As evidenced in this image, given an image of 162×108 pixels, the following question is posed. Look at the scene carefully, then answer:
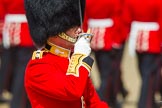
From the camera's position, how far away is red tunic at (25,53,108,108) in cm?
369

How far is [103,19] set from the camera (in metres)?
7.12

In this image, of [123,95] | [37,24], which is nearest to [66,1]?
[37,24]

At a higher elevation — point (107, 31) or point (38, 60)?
point (38, 60)

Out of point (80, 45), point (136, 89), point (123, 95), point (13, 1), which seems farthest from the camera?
point (136, 89)

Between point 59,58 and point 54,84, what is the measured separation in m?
0.22

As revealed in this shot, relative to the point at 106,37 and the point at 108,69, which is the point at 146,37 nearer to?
the point at 106,37

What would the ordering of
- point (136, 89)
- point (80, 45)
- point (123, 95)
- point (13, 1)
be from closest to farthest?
point (80, 45) → point (13, 1) → point (123, 95) → point (136, 89)

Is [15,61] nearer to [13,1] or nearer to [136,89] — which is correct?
[13,1]

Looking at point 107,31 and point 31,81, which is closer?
point 31,81

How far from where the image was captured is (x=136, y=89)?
8734 millimetres

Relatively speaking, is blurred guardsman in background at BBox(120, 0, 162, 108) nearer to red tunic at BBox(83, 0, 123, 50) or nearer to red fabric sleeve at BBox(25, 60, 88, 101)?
red tunic at BBox(83, 0, 123, 50)

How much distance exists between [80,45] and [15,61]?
376cm

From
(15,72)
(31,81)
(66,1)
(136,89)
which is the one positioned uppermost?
(66,1)

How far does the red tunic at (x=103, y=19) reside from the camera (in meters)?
7.07
